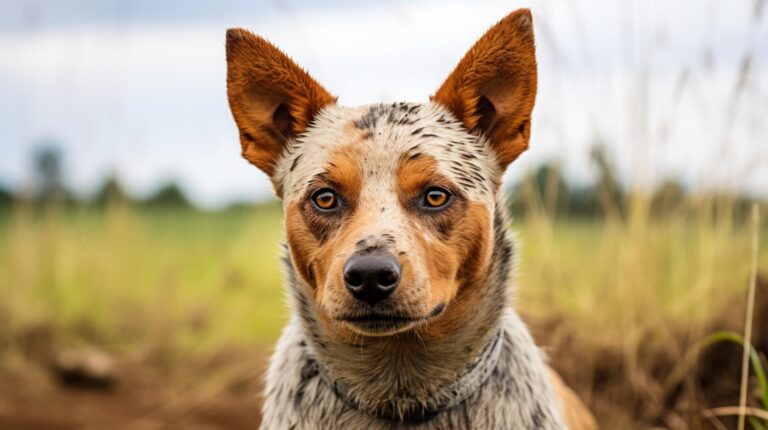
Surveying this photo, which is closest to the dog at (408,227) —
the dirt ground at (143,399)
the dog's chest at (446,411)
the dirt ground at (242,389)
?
the dog's chest at (446,411)

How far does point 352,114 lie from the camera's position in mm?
3602

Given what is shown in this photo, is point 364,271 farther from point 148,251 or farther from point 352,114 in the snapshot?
point 148,251

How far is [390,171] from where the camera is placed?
3285 millimetres

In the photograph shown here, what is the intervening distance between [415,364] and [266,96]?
131 cm

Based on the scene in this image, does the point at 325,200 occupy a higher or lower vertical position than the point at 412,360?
higher

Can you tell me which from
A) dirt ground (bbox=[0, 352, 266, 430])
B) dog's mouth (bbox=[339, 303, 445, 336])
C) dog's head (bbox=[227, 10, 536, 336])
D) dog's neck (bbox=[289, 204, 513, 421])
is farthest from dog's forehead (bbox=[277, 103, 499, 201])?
dirt ground (bbox=[0, 352, 266, 430])

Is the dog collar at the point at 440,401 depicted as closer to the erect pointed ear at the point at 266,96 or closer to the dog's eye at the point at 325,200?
the dog's eye at the point at 325,200

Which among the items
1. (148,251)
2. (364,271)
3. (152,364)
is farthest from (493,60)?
(148,251)

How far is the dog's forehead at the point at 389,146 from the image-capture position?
333 cm

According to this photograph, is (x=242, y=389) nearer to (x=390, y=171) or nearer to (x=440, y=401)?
(x=440, y=401)

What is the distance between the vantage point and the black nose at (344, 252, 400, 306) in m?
2.88

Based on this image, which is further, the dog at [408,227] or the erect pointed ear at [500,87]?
the erect pointed ear at [500,87]

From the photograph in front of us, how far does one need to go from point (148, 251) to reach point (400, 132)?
18.3ft

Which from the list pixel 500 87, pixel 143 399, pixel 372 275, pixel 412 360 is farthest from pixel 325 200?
pixel 143 399
